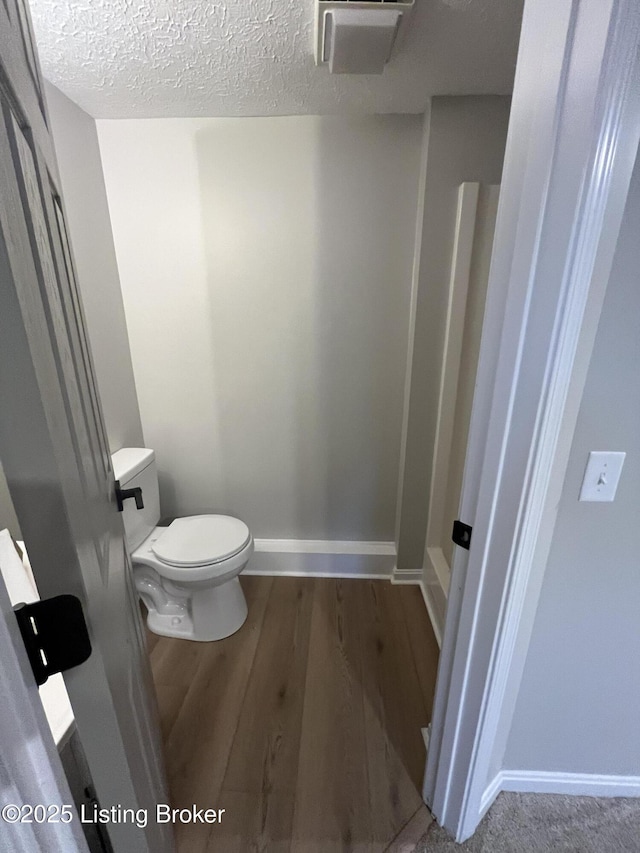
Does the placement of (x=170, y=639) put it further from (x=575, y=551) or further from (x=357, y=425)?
(x=575, y=551)

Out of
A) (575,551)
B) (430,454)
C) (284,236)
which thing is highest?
(284,236)

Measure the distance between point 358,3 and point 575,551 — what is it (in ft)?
4.85

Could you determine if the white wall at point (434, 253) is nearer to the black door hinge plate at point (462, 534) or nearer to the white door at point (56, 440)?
the black door hinge plate at point (462, 534)

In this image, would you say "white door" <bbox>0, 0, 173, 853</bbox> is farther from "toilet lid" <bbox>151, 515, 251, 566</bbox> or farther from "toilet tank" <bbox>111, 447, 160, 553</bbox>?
"toilet tank" <bbox>111, 447, 160, 553</bbox>

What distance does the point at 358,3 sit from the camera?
3.19ft

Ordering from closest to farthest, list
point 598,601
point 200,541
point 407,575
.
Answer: point 598,601 → point 200,541 → point 407,575

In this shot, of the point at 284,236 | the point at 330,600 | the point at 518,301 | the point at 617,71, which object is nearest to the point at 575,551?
the point at 518,301

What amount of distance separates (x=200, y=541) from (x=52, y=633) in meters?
1.29

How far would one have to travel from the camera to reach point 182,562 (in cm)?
155

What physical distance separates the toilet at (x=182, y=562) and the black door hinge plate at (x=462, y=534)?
3.44 ft

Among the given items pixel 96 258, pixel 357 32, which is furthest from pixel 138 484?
pixel 357 32

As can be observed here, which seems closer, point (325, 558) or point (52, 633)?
point (52, 633)

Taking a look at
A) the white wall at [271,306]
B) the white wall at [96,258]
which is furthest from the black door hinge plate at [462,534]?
the white wall at [96,258]

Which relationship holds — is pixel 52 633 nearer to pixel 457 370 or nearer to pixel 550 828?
pixel 550 828
